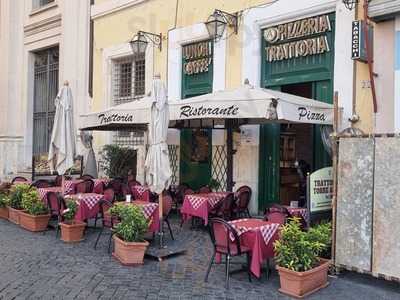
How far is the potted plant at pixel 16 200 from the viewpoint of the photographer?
968cm

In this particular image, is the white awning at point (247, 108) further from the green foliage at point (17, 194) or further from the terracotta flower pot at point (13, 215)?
the terracotta flower pot at point (13, 215)

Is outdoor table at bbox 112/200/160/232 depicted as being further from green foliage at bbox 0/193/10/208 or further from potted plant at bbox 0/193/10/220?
potted plant at bbox 0/193/10/220

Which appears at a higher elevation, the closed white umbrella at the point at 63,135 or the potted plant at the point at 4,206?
the closed white umbrella at the point at 63,135

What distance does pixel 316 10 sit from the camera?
9094 mm

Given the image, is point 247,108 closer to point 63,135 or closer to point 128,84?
point 63,135

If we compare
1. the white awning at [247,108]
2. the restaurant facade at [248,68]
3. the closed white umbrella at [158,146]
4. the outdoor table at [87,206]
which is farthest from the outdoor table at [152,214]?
the restaurant facade at [248,68]

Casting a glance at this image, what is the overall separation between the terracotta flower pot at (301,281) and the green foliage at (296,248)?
7cm

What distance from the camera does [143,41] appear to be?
42.2 ft

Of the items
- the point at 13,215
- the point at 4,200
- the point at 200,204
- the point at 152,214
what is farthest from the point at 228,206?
the point at 4,200

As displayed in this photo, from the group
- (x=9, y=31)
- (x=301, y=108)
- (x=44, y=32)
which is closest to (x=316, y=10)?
(x=301, y=108)

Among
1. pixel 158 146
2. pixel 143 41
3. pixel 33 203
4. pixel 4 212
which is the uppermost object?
pixel 143 41

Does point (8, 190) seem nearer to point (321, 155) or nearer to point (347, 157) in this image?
point (321, 155)

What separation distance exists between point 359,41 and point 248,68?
116 inches

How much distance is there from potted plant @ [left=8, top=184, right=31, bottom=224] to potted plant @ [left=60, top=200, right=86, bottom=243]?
206 centimetres
